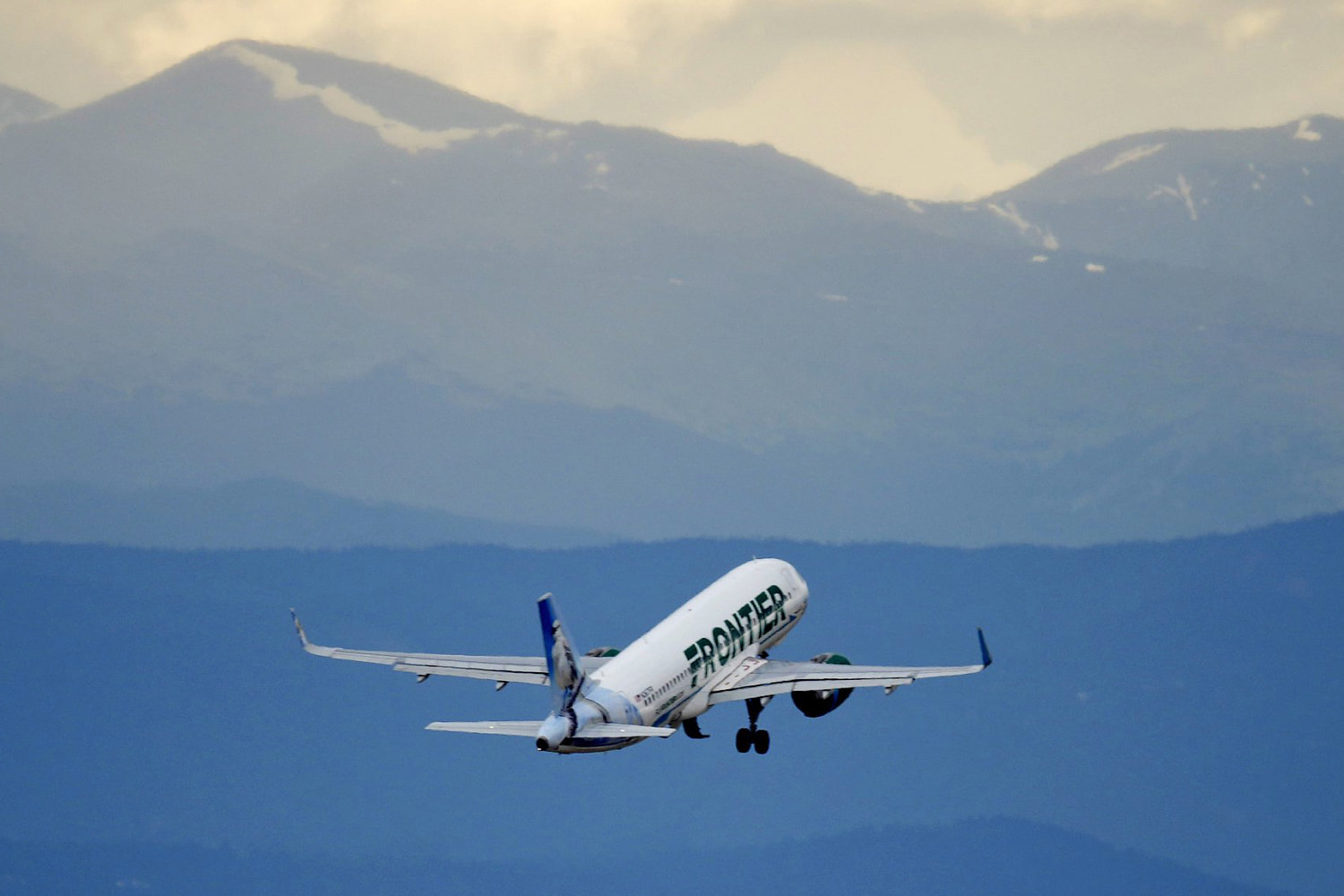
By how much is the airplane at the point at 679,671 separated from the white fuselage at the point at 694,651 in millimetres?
51

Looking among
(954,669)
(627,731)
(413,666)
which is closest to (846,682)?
(954,669)

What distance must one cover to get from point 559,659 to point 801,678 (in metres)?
12.8

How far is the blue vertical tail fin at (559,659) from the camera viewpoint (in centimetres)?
6975

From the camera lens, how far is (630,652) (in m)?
75.2

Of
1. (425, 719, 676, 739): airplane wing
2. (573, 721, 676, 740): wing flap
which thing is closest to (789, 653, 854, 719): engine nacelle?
(425, 719, 676, 739): airplane wing

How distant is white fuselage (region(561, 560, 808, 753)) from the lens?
236 ft

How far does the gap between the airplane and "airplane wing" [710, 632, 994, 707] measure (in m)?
0.07

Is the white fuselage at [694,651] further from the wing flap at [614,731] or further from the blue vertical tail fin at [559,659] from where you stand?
the blue vertical tail fin at [559,659]

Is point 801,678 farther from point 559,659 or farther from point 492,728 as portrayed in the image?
point 492,728

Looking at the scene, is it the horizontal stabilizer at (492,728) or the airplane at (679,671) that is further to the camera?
the airplane at (679,671)

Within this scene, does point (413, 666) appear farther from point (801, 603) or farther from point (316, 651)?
point (801, 603)

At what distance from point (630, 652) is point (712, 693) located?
552 cm

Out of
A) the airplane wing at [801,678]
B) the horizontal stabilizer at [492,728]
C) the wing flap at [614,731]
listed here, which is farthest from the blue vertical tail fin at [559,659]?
the airplane wing at [801,678]

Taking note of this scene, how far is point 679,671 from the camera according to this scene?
75.9 metres
